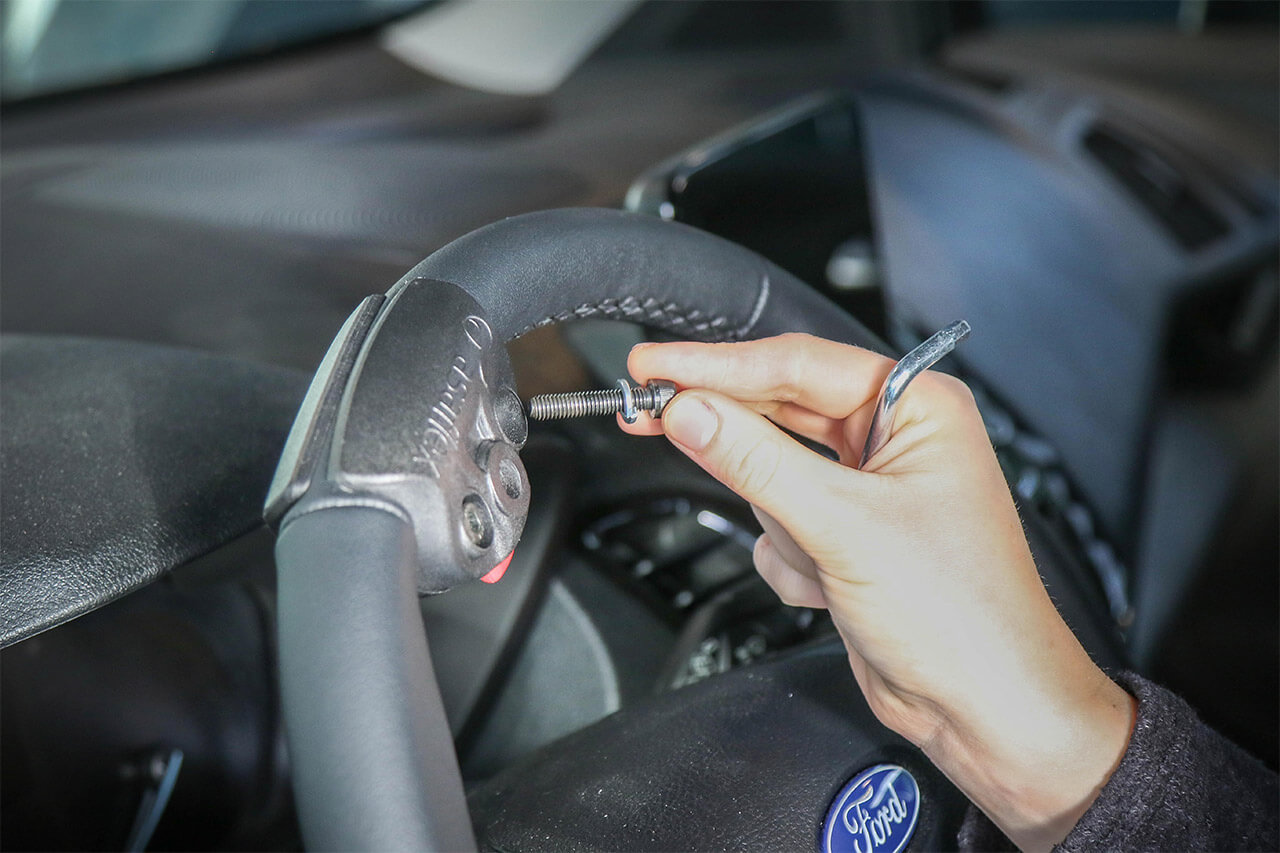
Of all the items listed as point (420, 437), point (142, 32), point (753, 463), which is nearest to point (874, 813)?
point (753, 463)

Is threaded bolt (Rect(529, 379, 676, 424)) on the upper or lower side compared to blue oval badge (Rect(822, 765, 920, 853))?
upper

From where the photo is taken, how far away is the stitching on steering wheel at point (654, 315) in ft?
1.64

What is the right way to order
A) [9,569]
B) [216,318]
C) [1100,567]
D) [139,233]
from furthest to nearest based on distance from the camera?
[1100,567] < [139,233] < [216,318] < [9,569]

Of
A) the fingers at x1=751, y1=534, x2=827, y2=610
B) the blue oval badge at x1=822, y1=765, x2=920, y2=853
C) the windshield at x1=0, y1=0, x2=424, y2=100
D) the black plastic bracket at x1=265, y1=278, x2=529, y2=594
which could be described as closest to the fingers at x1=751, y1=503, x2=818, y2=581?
the fingers at x1=751, y1=534, x2=827, y2=610

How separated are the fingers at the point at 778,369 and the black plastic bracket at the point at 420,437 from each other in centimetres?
12

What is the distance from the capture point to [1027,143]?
123 centimetres

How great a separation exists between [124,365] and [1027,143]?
3.29 feet

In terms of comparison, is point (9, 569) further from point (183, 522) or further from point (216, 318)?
point (216, 318)

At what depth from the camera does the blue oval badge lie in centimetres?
56

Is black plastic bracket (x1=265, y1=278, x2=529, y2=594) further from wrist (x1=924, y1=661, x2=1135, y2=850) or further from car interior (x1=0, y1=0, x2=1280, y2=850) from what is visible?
wrist (x1=924, y1=661, x2=1135, y2=850)

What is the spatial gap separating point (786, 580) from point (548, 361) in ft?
1.00

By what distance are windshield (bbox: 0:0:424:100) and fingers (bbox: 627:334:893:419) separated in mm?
938

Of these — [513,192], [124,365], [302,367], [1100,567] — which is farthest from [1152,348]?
[124,365]

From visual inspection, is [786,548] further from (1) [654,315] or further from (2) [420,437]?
(2) [420,437]
